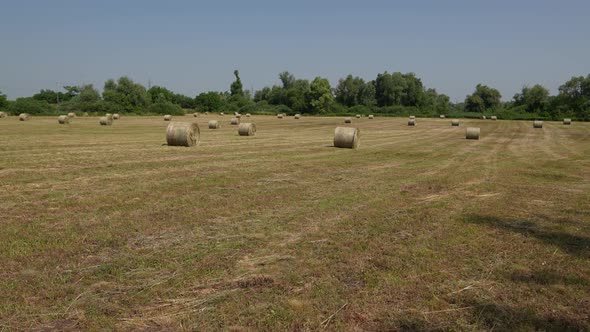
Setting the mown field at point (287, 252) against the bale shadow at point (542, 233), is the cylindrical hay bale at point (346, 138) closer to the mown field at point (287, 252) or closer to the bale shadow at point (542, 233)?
the mown field at point (287, 252)

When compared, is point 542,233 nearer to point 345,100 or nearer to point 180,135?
point 180,135

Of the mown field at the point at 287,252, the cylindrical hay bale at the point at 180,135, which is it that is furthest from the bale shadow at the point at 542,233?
the cylindrical hay bale at the point at 180,135

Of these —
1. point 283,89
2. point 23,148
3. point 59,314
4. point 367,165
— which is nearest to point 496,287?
point 59,314

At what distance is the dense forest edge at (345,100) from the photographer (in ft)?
297

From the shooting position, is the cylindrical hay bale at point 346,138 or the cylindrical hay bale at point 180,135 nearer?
the cylindrical hay bale at point 180,135

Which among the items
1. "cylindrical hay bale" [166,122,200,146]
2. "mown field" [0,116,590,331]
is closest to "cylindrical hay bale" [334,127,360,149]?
"cylindrical hay bale" [166,122,200,146]

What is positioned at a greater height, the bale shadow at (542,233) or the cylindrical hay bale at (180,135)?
the cylindrical hay bale at (180,135)

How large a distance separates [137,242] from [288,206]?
391 cm

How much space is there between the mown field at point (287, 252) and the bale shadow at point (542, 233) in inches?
1.9

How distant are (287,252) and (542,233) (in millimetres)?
5100

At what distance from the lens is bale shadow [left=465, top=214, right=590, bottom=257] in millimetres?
7625

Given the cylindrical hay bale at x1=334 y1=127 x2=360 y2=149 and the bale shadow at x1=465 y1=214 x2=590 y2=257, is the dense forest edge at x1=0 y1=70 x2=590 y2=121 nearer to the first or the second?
the cylindrical hay bale at x1=334 y1=127 x2=360 y2=149

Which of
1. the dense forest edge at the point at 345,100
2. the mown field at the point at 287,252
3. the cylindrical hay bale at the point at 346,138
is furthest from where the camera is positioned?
the dense forest edge at the point at 345,100

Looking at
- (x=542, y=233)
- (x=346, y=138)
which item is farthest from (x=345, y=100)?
(x=542, y=233)
